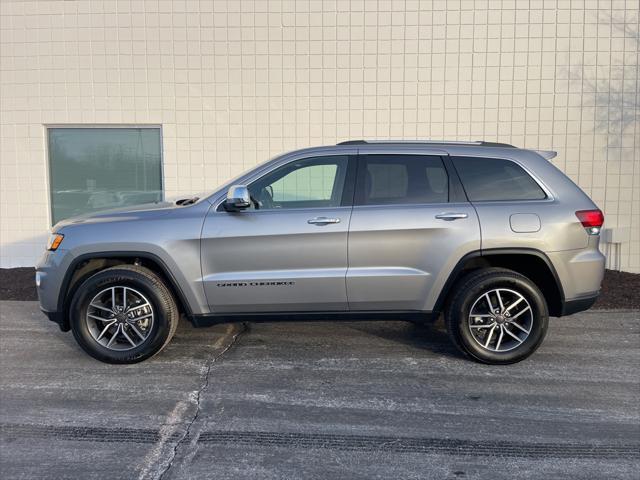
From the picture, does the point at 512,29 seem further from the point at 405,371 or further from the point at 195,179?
the point at 405,371

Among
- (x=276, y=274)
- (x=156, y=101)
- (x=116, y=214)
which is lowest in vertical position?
(x=276, y=274)

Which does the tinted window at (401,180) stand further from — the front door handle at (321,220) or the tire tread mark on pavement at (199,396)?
the tire tread mark on pavement at (199,396)

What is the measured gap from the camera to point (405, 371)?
14.9 feet

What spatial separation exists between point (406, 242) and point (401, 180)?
1.92 ft

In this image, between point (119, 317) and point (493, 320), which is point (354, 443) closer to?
point (493, 320)

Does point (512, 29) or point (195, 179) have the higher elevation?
point (512, 29)

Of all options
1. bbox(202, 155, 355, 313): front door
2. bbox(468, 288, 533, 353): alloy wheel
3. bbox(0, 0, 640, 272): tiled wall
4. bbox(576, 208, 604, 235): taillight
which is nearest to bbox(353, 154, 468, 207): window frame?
bbox(202, 155, 355, 313): front door

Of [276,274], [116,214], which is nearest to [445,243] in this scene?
[276,274]

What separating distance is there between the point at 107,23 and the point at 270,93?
9.81 feet

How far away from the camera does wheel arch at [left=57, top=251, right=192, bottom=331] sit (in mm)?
4645

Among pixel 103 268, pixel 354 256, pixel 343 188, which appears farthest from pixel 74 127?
pixel 354 256

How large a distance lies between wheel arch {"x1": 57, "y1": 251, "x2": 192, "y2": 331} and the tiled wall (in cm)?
421

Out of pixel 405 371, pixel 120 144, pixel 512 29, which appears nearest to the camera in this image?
pixel 405 371

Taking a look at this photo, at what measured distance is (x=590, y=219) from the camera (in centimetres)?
462
